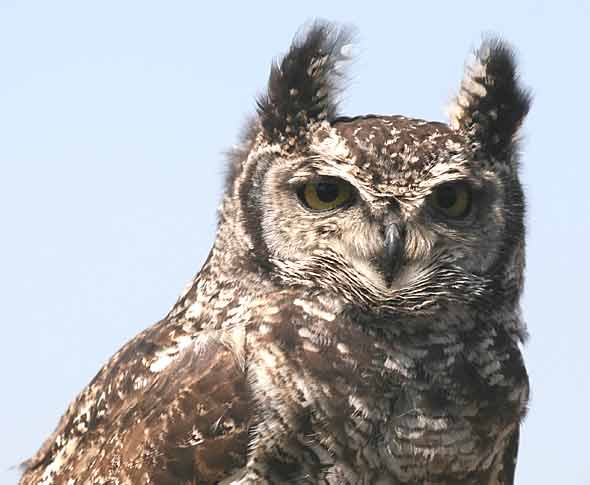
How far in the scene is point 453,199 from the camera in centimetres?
532

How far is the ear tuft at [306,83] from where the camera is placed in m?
5.56

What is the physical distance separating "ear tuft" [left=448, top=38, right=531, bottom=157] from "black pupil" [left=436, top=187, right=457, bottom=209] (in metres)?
0.37

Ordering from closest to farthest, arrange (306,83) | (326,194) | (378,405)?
(378,405)
(326,194)
(306,83)

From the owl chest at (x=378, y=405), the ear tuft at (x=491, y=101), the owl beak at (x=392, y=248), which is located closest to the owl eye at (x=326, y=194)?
the owl beak at (x=392, y=248)

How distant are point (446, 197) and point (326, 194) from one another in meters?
0.54

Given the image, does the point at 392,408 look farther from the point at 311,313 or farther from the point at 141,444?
the point at 141,444

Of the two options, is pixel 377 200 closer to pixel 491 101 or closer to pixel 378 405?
pixel 378 405

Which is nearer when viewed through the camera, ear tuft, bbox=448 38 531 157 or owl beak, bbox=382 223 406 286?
owl beak, bbox=382 223 406 286

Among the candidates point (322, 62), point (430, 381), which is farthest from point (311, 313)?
point (322, 62)

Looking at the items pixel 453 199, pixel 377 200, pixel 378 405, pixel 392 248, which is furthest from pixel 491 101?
pixel 378 405

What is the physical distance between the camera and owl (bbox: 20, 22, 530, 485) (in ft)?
16.1

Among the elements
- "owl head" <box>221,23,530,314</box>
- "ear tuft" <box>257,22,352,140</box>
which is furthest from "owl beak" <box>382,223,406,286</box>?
"ear tuft" <box>257,22,352,140</box>

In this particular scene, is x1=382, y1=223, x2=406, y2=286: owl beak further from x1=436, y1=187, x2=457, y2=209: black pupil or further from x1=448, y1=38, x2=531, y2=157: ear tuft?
x1=448, y1=38, x2=531, y2=157: ear tuft

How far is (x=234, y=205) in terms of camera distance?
18.2 feet
